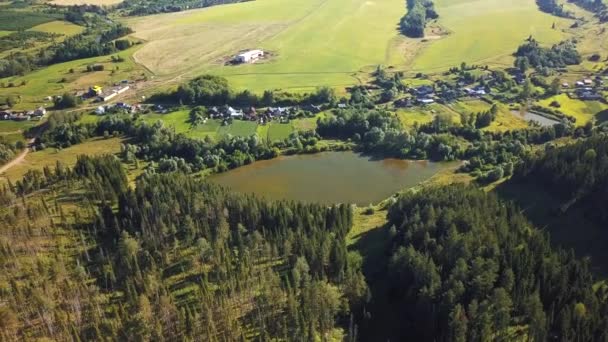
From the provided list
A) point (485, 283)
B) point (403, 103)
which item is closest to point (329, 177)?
point (403, 103)

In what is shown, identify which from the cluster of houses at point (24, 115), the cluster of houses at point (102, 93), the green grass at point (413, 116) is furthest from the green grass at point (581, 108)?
the cluster of houses at point (24, 115)

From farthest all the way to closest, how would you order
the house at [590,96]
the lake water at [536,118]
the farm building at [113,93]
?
the farm building at [113,93]
the house at [590,96]
the lake water at [536,118]

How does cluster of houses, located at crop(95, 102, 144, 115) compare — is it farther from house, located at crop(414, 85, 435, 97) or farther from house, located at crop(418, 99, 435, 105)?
house, located at crop(414, 85, 435, 97)

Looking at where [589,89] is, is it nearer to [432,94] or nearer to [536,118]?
[536,118]

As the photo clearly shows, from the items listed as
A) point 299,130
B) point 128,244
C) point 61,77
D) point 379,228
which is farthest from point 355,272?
point 61,77

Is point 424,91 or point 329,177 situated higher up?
point 424,91

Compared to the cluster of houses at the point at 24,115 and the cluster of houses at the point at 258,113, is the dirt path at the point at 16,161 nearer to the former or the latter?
the cluster of houses at the point at 24,115

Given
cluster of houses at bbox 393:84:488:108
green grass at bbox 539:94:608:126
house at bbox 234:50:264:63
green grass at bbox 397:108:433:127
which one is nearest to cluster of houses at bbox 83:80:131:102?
house at bbox 234:50:264:63
